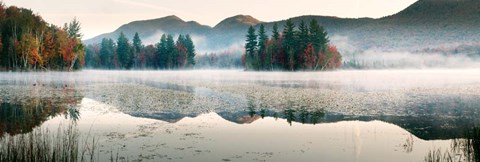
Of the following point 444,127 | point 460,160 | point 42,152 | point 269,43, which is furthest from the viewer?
point 269,43

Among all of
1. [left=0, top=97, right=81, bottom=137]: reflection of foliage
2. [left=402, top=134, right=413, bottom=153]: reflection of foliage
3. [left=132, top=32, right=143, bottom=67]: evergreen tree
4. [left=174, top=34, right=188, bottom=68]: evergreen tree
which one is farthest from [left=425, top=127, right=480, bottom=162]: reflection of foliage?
[left=132, top=32, right=143, bottom=67]: evergreen tree

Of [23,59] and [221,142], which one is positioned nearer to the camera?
[221,142]

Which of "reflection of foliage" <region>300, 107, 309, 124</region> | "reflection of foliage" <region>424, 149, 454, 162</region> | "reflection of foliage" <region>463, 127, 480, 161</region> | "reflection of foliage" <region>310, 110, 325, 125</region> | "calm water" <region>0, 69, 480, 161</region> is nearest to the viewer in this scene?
"reflection of foliage" <region>424, 149, 454, 162</region>

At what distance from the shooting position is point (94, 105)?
25203 mm

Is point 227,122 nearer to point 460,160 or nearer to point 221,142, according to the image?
point 221,142

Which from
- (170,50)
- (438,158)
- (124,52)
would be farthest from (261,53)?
(438,158)

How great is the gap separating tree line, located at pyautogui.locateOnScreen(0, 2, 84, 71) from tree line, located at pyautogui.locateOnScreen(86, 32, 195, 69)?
4309 cm

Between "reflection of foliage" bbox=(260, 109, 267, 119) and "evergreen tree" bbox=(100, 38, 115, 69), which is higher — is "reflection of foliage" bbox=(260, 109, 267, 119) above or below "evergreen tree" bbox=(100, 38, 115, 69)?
below

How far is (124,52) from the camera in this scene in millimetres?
158000

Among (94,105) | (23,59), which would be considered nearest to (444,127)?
(94,105)

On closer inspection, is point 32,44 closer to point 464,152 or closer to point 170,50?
point 170,50

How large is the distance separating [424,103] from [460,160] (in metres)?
16.2

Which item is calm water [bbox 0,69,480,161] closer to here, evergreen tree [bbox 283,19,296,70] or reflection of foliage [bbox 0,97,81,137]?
reflection of foliage [bbox 0,97,81,137]

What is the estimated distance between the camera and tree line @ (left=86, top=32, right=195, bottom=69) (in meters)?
157
